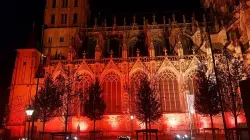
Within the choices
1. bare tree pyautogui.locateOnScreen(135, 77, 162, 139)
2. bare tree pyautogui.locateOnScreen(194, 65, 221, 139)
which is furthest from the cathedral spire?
bare tree pyautogui.locateOnScreen(194, 65, 221, 139)

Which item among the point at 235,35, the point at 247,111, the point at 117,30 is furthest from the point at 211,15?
the point at 247,111

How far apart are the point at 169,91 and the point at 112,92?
25.6 feet

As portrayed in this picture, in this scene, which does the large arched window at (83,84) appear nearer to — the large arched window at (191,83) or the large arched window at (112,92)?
the large arched window at (112,92)

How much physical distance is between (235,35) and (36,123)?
33.0 meters

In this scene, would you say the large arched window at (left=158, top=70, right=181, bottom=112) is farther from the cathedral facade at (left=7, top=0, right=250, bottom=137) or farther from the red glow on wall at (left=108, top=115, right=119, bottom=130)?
the red glow on wall at (left=108, top=115, right=119, bottom=130)

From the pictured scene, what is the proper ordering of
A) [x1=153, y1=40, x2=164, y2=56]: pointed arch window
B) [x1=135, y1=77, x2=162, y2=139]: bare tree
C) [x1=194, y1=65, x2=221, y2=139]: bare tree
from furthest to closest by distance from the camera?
1. [x1=153, y1=40, x2=164, y2=56]: pointed arch window
2. [x1=135, y1=77, x2=162, y2=139]: bare tree
3. [x1=194, y1=65, x2=221, y2=139]: bare tree

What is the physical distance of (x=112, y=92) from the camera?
34562mm

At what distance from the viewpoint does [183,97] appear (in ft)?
109

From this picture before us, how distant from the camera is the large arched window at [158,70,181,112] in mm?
33594

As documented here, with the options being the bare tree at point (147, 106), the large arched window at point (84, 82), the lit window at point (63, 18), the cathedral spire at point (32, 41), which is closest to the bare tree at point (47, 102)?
the large arched window at point (84, 82)

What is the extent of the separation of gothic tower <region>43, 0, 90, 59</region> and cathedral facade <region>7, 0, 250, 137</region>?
64 cm

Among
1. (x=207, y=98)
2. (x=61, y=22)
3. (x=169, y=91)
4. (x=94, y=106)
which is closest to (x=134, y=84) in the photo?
(x=169, y=91)

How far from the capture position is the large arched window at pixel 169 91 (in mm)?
33594

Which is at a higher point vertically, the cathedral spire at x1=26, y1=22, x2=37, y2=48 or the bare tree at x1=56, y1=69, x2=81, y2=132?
the cathedral spire at x1=26, y1=22, x2=37, y2=48
